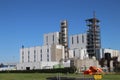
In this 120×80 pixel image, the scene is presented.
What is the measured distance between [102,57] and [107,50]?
28.4 ft

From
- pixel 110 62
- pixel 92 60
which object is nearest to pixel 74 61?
pixel 92 60

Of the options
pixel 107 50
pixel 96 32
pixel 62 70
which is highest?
pixel 96 32

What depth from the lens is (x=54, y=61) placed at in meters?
197

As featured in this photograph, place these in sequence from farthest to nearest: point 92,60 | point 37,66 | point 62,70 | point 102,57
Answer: point 102,57
point 37,66
point 92,60
point 62,70

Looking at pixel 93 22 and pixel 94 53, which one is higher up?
pixel 93 22

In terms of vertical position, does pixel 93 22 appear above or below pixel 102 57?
above

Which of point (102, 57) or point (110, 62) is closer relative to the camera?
point (110, 62)

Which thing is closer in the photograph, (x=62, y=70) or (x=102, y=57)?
(x=62, y=70)

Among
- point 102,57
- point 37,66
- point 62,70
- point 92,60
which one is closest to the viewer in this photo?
point 62,70

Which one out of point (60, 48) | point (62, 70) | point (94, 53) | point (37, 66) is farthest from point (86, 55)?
point (62, 70)

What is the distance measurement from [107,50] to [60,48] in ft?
107

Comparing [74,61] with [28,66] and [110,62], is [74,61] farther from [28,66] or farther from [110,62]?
[28,66]

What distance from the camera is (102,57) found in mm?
193375

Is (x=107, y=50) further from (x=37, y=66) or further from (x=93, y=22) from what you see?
(x=37, y=66)
